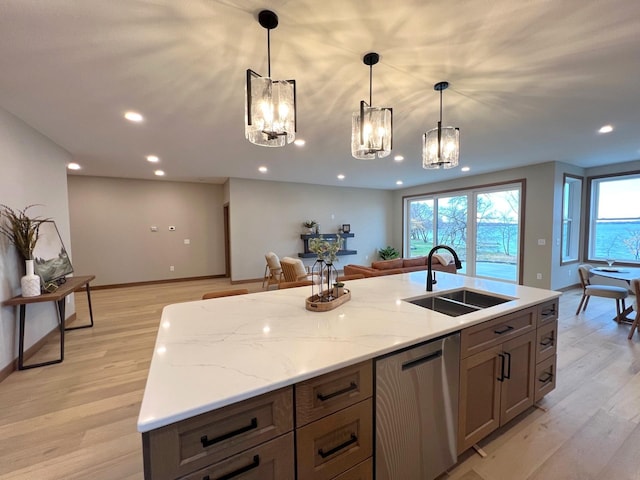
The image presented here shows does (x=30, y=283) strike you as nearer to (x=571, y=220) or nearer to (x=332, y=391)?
(x=332, y=391)

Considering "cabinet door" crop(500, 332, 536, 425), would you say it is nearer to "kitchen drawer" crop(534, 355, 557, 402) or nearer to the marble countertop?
"kitchen drawer" crop(534, 355, 557, 402)

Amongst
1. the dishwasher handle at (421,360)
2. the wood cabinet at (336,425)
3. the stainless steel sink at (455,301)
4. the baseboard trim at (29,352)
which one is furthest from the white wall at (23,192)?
the stainless steel sink at (455,301)

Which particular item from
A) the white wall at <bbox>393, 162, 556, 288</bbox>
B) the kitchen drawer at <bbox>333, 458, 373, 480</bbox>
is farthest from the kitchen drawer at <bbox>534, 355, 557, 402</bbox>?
the white wall at <bbox>393, 162, 556, 288</bbox>

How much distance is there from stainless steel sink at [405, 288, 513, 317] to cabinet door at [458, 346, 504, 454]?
1.39 ft

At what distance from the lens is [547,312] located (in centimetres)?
195

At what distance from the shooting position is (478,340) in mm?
1521

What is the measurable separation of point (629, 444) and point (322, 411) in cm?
223

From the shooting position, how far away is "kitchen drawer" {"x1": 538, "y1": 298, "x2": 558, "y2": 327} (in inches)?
74.3

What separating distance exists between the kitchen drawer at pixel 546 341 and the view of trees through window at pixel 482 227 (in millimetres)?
4308

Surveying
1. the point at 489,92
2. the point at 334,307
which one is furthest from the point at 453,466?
the point at 489,92

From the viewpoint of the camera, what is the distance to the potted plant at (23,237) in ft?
8.57

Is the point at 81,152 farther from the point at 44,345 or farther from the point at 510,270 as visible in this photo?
the point at 510,270

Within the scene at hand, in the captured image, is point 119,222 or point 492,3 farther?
point 119,222

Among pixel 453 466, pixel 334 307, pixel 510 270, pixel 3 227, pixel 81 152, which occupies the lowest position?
pixel 453 466
